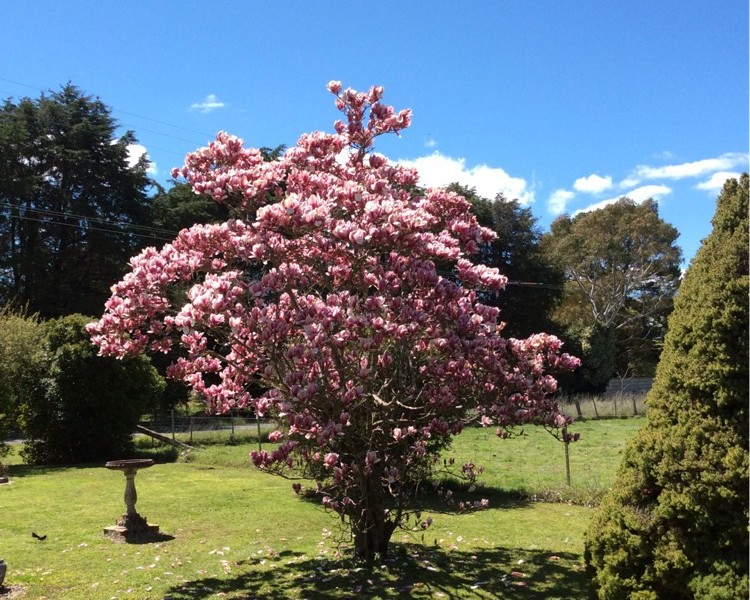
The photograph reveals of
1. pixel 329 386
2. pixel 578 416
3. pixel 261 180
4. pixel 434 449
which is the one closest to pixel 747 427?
pixel 329 386

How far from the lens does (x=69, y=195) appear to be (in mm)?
34656

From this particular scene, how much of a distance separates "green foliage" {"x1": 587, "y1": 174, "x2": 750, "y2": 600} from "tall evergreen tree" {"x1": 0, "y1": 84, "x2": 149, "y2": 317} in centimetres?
3120

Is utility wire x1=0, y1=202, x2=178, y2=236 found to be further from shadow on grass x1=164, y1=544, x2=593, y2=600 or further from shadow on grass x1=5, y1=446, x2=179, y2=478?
shadow on grass x1=164, y1=544, x2=593, y2=600

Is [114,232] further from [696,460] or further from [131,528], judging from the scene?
[696,460]

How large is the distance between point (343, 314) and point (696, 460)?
2.59 m

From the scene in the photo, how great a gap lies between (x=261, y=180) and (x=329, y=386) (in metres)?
1.79

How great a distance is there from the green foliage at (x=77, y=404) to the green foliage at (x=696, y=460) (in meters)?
16.0

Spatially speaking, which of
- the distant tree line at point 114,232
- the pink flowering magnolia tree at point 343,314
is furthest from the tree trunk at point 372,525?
the distant tree line at point 114,232

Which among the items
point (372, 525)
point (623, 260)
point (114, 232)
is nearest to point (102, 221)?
point (114, 232)

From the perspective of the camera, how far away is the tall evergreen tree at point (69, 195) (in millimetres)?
32469

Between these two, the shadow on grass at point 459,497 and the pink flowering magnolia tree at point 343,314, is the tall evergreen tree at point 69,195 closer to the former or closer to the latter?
the shadow on grass at point 459,497

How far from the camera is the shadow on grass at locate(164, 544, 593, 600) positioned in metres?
5.93

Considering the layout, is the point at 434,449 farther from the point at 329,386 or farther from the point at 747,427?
the point at 747,427

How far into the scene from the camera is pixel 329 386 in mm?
5648
